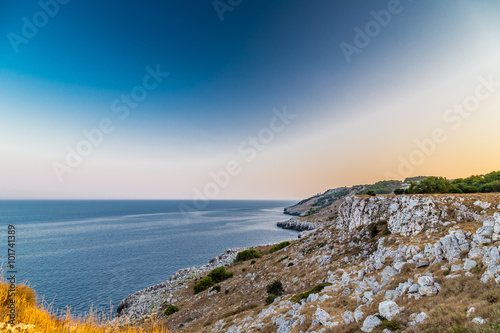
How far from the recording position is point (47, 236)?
99250mm

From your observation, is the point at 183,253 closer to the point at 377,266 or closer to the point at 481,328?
the point at 377,266

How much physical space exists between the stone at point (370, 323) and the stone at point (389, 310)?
47cm

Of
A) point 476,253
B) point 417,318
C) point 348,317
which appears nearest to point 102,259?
point 348,317

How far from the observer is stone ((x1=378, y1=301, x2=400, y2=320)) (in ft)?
35.9

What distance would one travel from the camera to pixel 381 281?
15797 mm

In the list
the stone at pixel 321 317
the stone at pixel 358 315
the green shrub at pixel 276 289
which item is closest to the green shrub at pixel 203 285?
the green shrub at pixel 276 289

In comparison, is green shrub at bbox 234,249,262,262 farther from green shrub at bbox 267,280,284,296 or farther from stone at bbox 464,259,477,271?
stone at bbox 464,259,477,271

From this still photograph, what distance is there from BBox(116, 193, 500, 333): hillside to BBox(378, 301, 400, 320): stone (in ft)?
0.15

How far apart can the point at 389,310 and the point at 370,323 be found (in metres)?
1.25

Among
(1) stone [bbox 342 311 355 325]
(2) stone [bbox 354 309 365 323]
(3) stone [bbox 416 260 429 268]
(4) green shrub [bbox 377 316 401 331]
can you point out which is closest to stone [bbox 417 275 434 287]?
(4) green shrub [bbox 377 316 401 331]

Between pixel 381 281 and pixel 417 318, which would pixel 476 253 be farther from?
pixel 417 318

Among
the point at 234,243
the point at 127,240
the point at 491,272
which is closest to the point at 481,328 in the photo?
the point at 491,272

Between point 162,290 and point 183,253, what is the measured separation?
36.1m

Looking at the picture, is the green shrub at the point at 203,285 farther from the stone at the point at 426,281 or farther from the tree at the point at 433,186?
the tree at the point at 433,186
